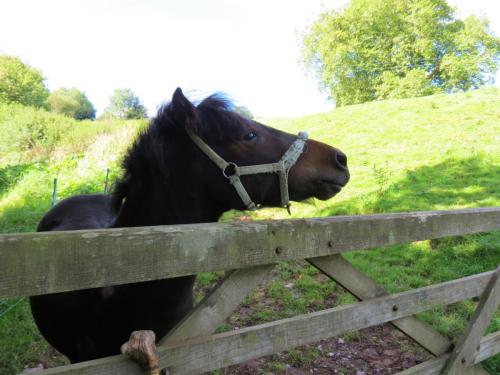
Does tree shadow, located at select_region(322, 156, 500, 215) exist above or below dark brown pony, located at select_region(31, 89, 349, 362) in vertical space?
below

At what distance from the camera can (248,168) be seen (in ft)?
6.07

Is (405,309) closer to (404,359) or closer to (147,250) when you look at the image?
(147,250)

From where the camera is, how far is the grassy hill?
434 cm

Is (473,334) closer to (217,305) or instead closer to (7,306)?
(217,305)

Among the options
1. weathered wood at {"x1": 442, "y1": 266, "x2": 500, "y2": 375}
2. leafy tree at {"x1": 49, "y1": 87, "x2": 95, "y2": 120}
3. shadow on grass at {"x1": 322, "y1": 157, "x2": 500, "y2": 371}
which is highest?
leafy tree at {"x1": 49, "y1": 87, "x2": 95, "y2": 120}

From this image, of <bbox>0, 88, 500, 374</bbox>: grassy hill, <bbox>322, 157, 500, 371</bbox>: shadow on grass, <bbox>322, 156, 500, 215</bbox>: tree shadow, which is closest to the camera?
<bbox>0, 88, 500, 374</bbox>: grassy hill

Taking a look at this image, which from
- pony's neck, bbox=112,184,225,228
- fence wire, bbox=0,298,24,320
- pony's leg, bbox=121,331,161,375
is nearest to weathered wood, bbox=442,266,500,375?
pony's neck, bbox=112,184,225,228

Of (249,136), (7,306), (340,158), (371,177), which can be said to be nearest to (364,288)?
(340,158)

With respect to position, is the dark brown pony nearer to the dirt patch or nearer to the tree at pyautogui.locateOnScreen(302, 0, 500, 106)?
the dirt patch

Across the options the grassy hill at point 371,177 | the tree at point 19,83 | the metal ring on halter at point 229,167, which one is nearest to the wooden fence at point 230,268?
the metal ring on halter at point 229,167

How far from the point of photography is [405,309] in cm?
178

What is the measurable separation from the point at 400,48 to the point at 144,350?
33.2 meters

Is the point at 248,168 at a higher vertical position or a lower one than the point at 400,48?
lower

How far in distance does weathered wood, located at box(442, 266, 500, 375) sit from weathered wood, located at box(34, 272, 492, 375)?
0.26m
